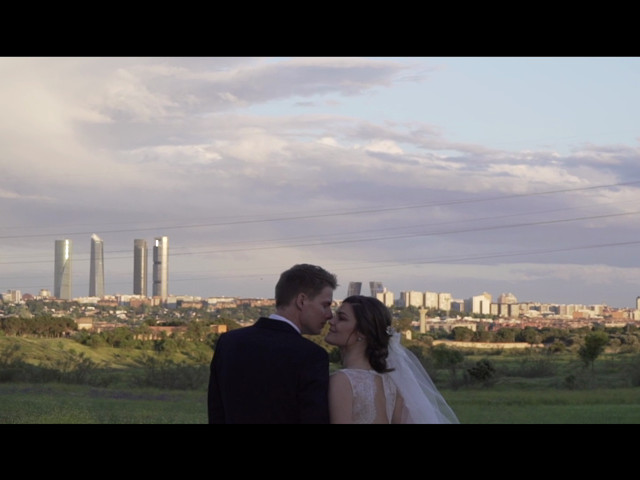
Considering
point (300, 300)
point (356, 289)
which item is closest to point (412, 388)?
point (300, 300)

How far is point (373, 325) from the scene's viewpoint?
134 inches

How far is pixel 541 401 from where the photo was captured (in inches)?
979

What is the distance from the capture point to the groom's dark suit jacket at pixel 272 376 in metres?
3.27

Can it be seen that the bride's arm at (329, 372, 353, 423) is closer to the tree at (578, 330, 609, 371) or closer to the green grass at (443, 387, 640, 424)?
the green grass at (443, 387, 640, 424)

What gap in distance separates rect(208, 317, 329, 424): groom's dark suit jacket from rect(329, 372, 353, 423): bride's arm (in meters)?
0.05

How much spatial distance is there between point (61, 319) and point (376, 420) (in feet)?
127

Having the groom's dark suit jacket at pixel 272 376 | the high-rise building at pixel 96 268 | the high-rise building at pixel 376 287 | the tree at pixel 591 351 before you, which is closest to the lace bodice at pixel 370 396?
the groom's dark suit jacket at pixel 272 376

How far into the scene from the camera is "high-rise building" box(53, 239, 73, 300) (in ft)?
170

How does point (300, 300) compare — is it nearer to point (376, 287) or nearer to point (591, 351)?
point (591, 351)

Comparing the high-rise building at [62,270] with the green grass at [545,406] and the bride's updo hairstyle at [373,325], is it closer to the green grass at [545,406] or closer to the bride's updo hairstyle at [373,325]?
the green grass at [545,406]

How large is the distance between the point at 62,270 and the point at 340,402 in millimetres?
53226
